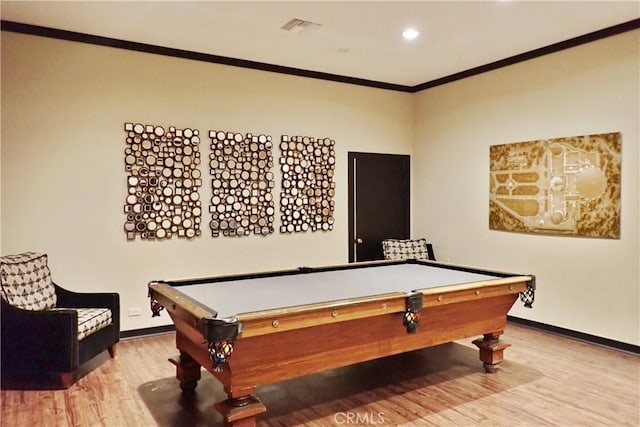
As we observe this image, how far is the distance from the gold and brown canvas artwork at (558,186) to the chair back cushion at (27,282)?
4.74m

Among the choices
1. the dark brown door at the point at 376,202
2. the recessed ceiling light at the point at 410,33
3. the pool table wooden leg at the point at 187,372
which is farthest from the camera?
the dark brown door at the point at 376,202

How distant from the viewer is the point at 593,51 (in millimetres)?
4594

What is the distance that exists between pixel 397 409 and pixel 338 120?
12.8 ft

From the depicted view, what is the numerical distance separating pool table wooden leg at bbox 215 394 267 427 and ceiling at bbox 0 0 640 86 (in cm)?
300

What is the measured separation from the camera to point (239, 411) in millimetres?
2648

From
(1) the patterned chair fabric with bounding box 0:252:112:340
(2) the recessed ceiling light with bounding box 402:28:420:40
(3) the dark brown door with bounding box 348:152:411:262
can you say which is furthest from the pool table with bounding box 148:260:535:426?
(2) the recessed ceiling light with bounding box 402:28:420:40

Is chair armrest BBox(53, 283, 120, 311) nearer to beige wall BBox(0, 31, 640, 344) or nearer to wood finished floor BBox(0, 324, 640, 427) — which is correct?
beige wall BBox(0, 31, 640, 344)

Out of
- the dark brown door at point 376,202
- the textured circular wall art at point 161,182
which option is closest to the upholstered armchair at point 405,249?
the dark brown door at point 376,202

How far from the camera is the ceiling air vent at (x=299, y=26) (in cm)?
422

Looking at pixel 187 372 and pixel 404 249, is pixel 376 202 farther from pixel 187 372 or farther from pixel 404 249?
pixel 187 372

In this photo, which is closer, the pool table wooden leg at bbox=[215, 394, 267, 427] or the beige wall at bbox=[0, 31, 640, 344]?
the pool table wooden leg at bbox=[215, 394, 267, 427]

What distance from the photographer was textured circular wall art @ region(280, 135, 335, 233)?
5691mm

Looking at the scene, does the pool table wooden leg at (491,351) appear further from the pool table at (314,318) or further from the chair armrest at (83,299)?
the chair armrest at (83,299)

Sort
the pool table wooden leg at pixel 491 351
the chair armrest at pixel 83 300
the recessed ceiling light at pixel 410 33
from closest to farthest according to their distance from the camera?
the pool table wooden leg at pixel 491 351
the chair armrest at pixel 83 300
the recessed ceiling light at pixel 410 33
